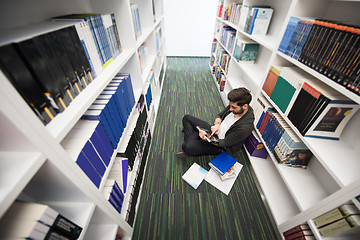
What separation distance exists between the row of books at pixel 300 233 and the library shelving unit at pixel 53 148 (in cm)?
122

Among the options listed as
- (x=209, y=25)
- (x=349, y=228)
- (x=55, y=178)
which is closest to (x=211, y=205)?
(x=349, y=228)

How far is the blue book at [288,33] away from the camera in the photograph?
106cm

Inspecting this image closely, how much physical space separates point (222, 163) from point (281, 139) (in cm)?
61

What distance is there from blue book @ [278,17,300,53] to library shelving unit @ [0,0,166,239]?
3.93ft

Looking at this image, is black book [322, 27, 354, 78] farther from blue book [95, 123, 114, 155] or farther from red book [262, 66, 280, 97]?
blue book [95, 123, 114, 155]

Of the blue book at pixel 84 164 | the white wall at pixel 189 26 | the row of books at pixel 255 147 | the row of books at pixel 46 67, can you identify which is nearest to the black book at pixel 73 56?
the row of books at pixel 46 67

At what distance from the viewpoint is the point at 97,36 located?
2.77 ft

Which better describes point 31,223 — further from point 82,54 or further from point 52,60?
point 82,54

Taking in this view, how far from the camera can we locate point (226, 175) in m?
1.57

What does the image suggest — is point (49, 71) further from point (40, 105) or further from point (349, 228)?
point (349, 228)

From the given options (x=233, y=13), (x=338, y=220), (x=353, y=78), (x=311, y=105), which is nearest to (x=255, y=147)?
(x=311, y=105)

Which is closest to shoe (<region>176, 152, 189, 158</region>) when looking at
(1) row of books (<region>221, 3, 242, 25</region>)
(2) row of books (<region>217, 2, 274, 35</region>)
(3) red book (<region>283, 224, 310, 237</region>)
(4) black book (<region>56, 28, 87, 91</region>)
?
(3) red book (<region>283, 224, 310, 237</region>)

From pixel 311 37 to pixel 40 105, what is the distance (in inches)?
59.6

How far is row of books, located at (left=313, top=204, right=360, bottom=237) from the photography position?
0.74m
